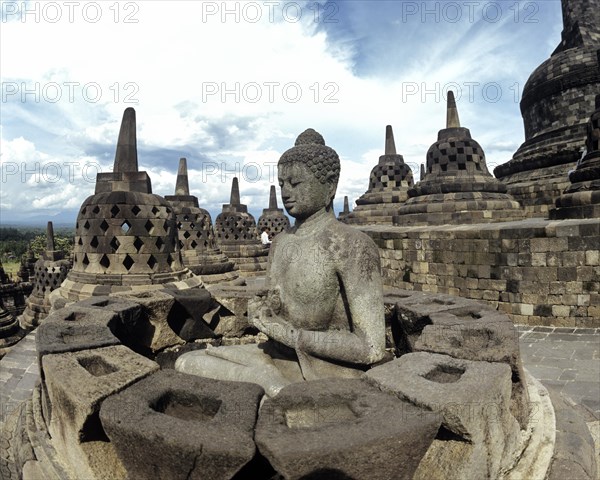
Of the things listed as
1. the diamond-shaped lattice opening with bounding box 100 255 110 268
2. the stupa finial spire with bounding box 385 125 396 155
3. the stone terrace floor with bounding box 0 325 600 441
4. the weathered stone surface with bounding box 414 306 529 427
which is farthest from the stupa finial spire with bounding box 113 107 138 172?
the stupa finial spire with bounding box 385 125 396 155

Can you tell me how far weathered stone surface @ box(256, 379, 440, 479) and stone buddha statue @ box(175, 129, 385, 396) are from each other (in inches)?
20.0

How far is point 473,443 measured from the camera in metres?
1.63

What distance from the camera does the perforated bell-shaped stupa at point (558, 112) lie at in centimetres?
1384

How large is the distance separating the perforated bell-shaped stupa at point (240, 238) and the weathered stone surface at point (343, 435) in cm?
1315

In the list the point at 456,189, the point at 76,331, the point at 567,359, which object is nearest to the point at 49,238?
the point at 456,189

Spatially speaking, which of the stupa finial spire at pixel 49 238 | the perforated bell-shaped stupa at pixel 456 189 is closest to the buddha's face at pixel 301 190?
the perforated bell-shaped stupa at pixel 456 189

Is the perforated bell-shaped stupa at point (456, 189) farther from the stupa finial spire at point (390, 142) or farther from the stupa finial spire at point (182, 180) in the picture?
the stupa finial spire at point (182, 180)

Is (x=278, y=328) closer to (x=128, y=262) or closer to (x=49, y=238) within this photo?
(x=128, y=262)

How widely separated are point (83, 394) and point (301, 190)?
1454mm

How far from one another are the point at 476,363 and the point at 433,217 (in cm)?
921

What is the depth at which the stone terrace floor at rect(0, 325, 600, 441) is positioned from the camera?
177 inches

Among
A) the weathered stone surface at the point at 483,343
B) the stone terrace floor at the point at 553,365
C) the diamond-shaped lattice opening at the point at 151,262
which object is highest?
the diamond-shaped lattice opening at the point at 151,262

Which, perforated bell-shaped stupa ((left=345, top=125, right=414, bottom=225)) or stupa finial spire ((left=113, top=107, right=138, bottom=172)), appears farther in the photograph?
perforated bell-shaped stupa ((left=345, top=125, right=414, bottom=225))

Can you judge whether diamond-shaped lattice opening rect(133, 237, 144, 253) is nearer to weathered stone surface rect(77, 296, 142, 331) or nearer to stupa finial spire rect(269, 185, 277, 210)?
weathered stone surface rect(77, 296, 142, 331)
